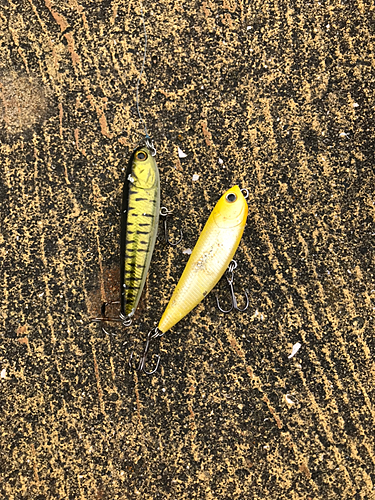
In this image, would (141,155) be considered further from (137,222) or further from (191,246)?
(191,246)

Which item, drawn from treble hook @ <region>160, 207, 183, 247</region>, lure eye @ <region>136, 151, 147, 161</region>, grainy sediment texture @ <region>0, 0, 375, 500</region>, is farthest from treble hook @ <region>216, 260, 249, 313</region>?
lure eye @ <region>136, 151, 147, 161</region>

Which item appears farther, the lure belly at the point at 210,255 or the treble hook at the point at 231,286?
the treble hook at the point at 231,286

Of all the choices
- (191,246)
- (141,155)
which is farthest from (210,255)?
(141,155)

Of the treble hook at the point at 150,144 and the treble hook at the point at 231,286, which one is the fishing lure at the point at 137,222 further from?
the treble hook at the point at 231,286

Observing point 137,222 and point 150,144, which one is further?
point 150,144

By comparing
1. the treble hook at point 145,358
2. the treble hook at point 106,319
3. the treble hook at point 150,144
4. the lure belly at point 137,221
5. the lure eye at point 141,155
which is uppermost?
the treble hook at point 150,144

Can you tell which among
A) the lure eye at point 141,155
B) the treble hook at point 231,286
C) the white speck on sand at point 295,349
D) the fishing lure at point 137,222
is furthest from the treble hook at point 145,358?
the lure eye at point 141,155
